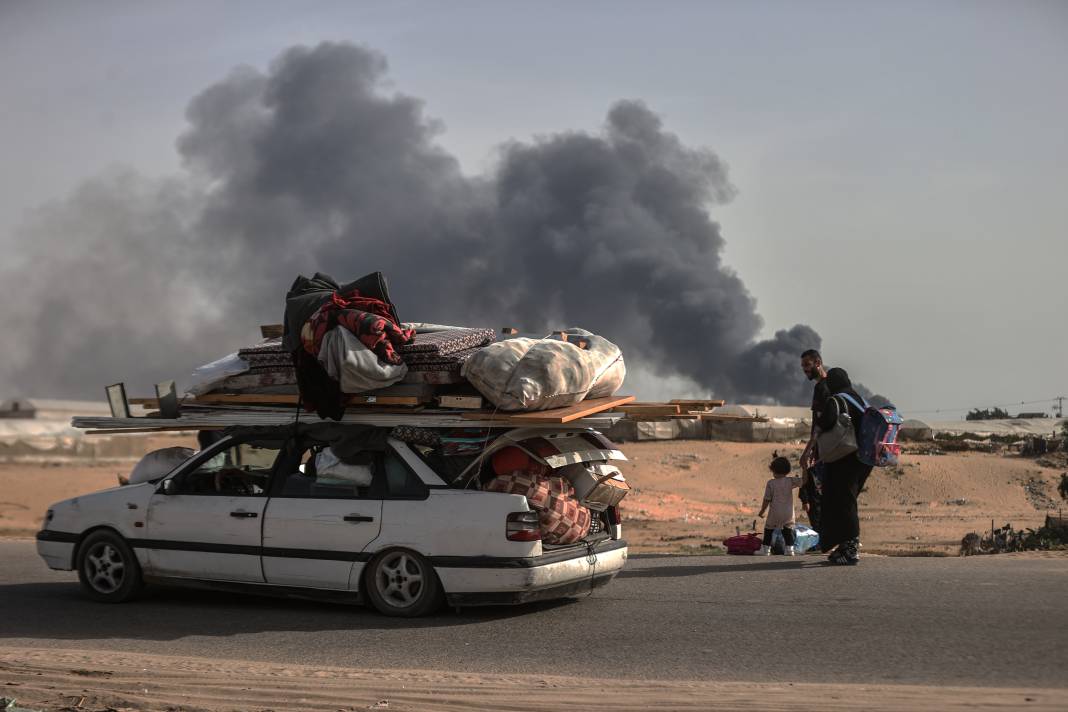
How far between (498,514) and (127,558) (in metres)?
3.24

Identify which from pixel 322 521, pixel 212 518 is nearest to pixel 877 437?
pixel 322 521

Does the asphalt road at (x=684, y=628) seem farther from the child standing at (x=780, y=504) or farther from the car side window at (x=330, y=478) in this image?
the child standing at (x=780, y=504)

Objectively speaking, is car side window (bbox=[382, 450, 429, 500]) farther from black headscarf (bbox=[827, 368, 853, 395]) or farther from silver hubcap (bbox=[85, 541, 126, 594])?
black headscarf (bbox=[827, 368, 853, 395])

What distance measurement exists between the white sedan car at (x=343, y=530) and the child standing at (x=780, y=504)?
3137 mm

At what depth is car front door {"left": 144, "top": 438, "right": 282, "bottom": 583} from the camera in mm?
8570

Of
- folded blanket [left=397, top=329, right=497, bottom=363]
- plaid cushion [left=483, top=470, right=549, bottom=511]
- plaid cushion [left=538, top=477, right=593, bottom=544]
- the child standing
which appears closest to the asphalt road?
plaid cushion [left=538, top=477, right=593, bottom=544]

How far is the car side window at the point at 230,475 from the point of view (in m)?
8.80

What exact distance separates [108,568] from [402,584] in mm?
2633

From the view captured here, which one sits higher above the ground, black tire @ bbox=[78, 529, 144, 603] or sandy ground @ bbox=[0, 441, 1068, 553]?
black tire @ bbox=[78, 529, 144, 603]

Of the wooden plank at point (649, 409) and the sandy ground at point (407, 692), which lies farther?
the wooden plank at point (649, 409)

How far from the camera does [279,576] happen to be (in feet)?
27.7

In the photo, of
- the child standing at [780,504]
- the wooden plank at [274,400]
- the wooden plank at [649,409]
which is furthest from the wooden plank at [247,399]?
the child standing at [780,504]

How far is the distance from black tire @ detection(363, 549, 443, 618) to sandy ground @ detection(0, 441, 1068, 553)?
10.9 meters

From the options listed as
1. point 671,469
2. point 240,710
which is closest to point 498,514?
point 240,710
